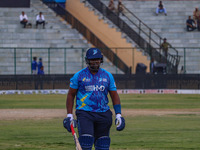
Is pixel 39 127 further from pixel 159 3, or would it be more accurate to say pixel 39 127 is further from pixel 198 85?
pixel 159 3

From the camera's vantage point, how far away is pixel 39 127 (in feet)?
57.6

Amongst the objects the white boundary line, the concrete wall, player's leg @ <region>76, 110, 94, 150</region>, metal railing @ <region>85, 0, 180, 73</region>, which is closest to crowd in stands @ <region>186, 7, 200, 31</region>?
metal railing @ <region>85, 0, 180, 73</region>

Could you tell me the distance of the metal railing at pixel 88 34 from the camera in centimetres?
4003

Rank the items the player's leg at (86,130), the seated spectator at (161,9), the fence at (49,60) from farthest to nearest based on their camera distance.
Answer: the seated spectator at (161,9), the fence at (49,60), the player's leg at (86,130)

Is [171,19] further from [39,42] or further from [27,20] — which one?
[27,20]

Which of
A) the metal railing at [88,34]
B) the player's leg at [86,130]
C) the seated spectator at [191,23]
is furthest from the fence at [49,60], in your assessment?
the player's leg at [86,130]

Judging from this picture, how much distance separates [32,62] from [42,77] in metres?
1.72

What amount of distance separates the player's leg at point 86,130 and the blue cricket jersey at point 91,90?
0.14 m

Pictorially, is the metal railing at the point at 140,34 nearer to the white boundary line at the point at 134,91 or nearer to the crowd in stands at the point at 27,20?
the white boundary line at the point at 134,91

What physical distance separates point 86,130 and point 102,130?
359 mm

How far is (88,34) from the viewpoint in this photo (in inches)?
1731

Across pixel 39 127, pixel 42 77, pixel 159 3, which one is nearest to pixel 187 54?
pixel 159 3

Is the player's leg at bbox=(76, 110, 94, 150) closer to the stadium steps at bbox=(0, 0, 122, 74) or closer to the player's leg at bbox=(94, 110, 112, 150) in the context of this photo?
the player's leg at bbox=(94, 110, 112, 150)

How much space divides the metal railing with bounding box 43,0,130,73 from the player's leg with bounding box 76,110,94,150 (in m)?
29.7
